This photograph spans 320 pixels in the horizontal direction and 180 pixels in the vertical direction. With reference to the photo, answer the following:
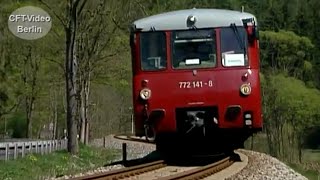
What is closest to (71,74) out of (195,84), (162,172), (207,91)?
(195,84)

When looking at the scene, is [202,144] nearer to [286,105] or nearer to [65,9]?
[65,9]

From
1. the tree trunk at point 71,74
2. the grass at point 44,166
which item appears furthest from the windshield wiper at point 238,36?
the tree trunk at point 71,74

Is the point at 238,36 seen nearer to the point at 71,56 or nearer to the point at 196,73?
the point at 196,73

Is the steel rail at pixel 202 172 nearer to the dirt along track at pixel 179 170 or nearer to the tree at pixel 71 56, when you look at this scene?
the dirt along track at pixel 179 170

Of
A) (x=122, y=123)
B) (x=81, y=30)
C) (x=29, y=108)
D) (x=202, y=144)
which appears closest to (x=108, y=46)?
(x=81, y=30)

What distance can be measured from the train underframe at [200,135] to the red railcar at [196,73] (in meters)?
0.03

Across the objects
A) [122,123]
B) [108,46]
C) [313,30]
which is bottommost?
[122,123]

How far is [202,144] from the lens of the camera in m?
21.2

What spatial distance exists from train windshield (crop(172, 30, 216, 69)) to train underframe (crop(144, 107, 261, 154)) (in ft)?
3.68

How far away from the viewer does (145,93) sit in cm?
1856

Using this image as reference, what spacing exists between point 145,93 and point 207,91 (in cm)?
153

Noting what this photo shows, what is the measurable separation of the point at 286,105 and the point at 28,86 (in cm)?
2157

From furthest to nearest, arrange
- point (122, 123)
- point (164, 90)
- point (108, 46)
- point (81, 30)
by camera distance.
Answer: point (122, 123)
point (108, 46)
point (81, 30)
point (164, 90)

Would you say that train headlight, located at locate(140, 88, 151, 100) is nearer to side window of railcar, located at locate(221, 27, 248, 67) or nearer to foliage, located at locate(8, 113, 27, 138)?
side window of railcar, located at locate(221, 27, 248, 67)
